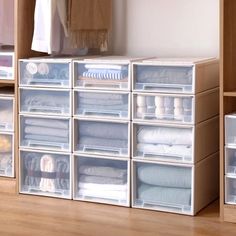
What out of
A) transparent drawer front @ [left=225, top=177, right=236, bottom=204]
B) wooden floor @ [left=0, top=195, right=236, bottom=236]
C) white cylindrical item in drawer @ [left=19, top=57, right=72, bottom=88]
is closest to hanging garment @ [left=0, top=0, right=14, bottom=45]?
white cylindrical item in drawer @ [left=19, top=57, right=72, bottom=88]

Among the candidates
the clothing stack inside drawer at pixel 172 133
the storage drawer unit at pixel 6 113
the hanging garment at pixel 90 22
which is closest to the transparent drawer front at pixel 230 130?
the clothing stack inside drawer at pixel 172 133

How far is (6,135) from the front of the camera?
3.90 meters

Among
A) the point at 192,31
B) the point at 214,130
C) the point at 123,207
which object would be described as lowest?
the point at 123,207

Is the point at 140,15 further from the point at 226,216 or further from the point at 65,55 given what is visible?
the point at 226,216

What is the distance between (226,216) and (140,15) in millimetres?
1428

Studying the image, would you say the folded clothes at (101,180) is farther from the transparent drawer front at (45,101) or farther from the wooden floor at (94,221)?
the transparent drawer front at (45,101)

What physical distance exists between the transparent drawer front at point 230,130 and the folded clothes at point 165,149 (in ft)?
0.73

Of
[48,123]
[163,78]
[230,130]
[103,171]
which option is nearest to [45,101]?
[48,123]

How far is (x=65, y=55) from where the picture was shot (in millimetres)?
3977

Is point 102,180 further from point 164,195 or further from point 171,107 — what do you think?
point 171,107

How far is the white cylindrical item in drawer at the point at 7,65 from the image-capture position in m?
3.81

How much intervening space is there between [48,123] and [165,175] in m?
0.77

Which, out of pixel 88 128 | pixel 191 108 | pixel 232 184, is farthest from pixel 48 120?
pixel 232 184

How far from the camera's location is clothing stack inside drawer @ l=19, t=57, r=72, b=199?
3.66 meters
